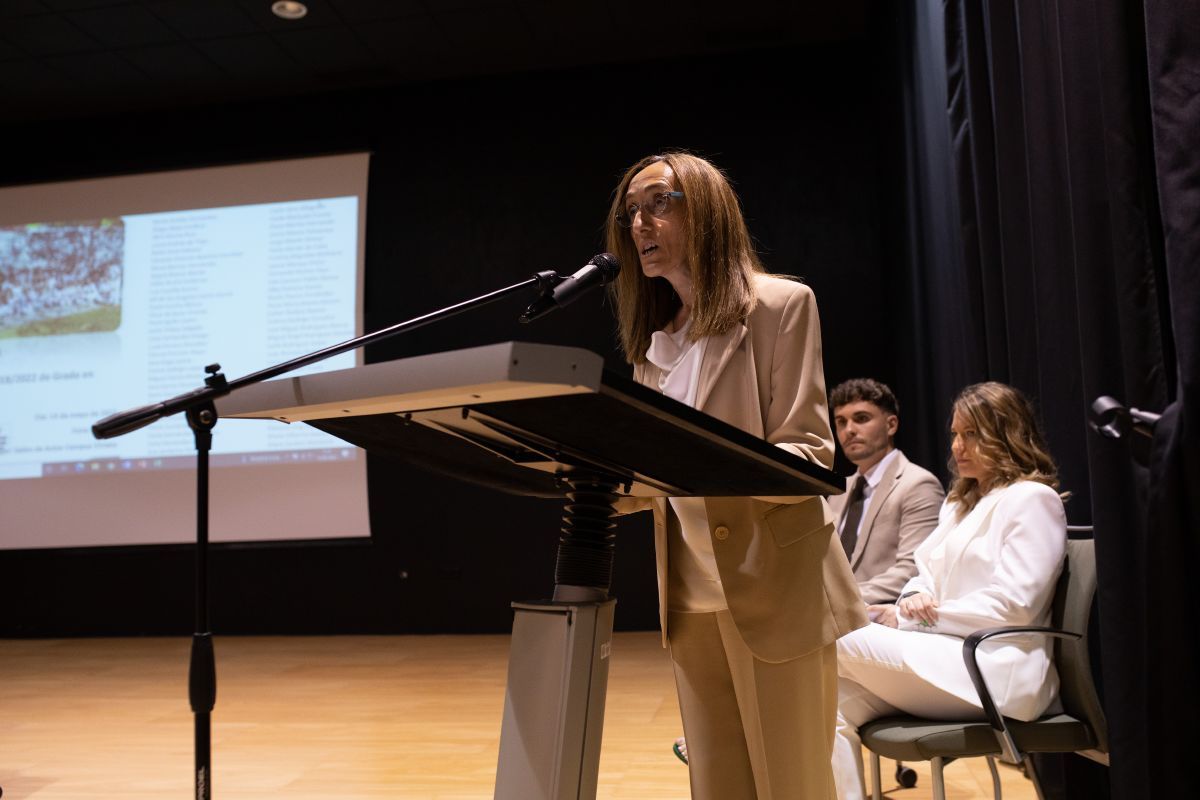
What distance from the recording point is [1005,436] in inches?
94.0

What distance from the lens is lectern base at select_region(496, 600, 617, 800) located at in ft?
3.16

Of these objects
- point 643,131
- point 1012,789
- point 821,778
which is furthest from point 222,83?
point 821,778

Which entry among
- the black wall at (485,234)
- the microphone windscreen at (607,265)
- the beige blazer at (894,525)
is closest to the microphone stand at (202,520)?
the microphone windscreen at (607,265)

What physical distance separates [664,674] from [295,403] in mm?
4120

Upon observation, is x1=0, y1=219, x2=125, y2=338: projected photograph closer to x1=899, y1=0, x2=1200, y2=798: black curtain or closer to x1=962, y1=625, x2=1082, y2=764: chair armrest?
x1=899, y1=0, x2=1200, y2=798: black curtain

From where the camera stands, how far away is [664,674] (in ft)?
15.6

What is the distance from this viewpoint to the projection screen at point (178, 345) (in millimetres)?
6426

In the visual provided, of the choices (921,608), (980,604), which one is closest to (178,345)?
(921,608)

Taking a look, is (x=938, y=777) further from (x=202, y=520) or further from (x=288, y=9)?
(x=288, y=9)

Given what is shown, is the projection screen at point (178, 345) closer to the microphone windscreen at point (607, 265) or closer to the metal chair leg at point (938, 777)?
the metal chair leg at point (938, 777)

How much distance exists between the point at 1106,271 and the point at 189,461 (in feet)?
19.5

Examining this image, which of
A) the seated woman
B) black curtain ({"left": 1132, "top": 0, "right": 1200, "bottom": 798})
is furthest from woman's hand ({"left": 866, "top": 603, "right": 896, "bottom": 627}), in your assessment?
black curtain ({"left": 1132, "top": 0, "right": 1200, "bottom": 798})

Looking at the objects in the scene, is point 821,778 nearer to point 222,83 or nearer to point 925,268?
point 925,268

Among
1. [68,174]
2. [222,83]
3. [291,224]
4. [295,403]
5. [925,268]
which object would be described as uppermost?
[222,83]
